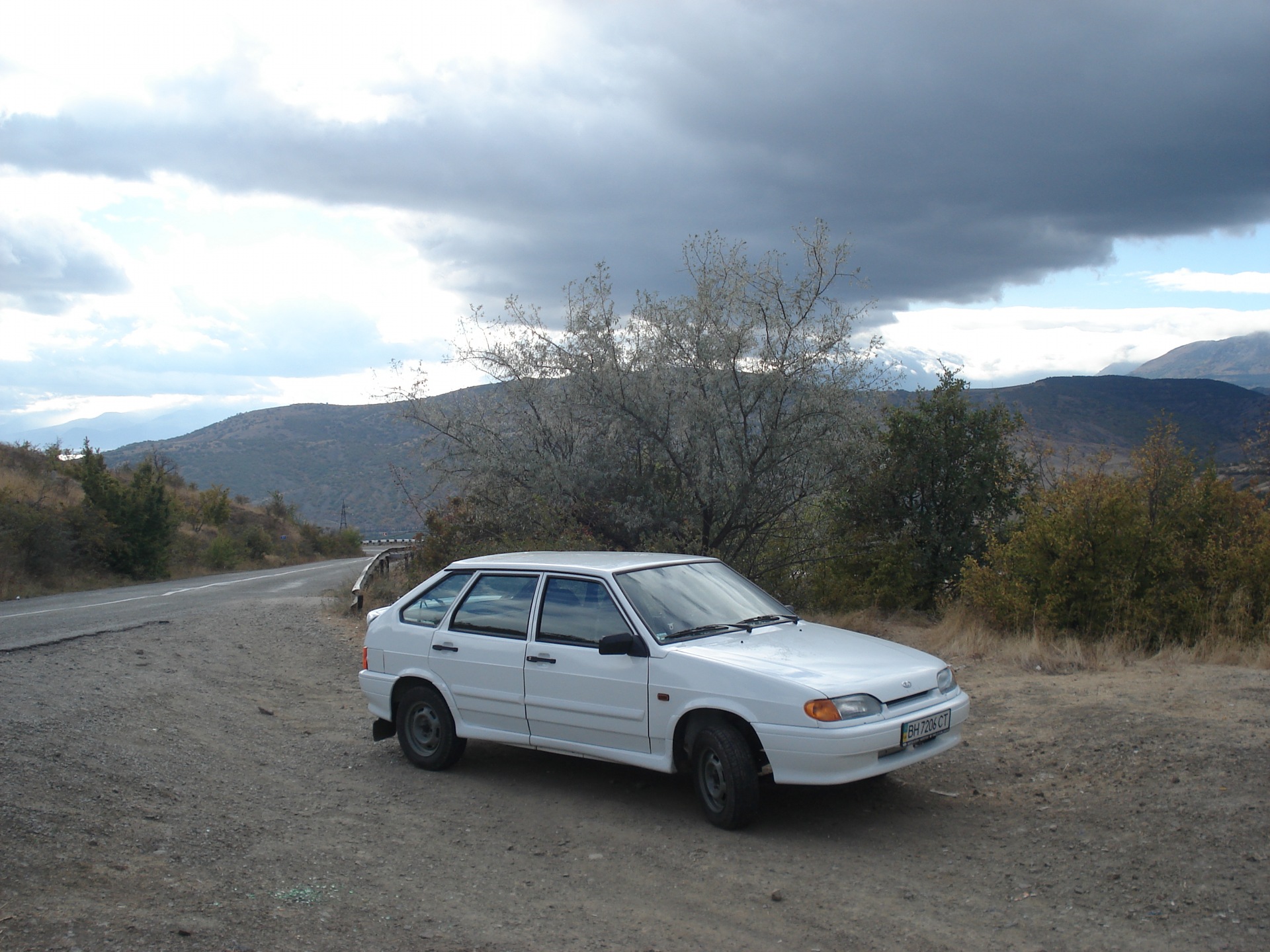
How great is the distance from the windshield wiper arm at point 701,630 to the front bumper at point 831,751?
898 mm

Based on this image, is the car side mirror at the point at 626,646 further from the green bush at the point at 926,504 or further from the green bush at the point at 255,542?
the green bush at the point at 255,542

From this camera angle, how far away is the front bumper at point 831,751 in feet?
16.4

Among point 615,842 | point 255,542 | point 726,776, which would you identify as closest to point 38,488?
point 255,542

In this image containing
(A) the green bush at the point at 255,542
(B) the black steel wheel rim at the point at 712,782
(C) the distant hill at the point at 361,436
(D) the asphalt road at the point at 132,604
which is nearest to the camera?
(B) the black steel wheel rim at the point at 712,782

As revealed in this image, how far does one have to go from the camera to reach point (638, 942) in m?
4.08

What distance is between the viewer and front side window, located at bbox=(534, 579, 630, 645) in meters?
6.05

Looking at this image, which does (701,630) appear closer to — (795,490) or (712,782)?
(712,782)

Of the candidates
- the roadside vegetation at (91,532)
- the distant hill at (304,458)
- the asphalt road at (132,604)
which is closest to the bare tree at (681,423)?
the asphalt road at (132,604)

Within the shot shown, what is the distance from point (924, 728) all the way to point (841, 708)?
63cm

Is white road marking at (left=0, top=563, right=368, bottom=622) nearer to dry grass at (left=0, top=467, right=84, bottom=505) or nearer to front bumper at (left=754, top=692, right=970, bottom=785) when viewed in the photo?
dry grass at (left=0, top=467, right=84, bottom=505)

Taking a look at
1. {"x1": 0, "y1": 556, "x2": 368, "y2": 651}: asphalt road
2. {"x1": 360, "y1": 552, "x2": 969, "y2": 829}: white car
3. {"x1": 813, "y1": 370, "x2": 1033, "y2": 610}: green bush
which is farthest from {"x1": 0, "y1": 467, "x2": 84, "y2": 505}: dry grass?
{"x1": 360, "y1": 552, "x2": 969, "y2": 829}: white car

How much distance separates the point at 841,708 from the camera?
5.08 metres

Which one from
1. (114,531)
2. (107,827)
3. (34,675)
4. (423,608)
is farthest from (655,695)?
(114,531)

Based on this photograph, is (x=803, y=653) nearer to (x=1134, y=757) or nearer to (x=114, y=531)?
(x=1134, y=757)
